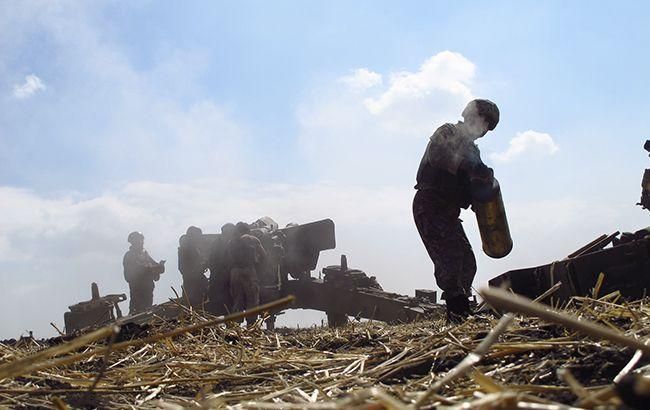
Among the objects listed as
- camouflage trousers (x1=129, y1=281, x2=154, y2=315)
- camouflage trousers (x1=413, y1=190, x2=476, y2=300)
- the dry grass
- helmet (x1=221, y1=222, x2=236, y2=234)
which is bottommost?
the dry grass

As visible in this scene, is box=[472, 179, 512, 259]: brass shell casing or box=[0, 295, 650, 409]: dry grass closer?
box=[0, 295, 650, 409]: dry grass

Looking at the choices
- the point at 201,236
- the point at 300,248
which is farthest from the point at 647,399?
the point at 201,236

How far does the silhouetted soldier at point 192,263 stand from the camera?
16109 millimetres

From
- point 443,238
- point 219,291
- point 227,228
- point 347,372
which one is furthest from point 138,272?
point 347,372

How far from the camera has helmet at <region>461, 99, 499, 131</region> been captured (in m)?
5.95

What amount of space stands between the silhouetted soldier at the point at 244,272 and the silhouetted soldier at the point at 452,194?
723cm

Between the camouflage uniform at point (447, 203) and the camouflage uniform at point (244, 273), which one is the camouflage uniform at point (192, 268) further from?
the camouflage uniform at point (447, 203)

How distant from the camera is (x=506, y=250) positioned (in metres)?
5.93

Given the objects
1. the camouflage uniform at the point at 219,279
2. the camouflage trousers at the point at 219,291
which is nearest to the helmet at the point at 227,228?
the camouflage uniform at the point at 219,279

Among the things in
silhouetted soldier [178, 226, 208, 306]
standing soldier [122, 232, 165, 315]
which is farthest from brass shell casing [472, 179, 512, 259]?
standing soldier [122, 232, 165, 315]

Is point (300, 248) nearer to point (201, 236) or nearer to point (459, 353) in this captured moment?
point (201, 236)

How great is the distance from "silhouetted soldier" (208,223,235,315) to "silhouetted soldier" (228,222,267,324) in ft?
1.18

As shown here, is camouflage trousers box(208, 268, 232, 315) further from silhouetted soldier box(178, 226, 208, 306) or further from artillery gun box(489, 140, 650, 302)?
artillery gun box(489, 140, 650, 302)

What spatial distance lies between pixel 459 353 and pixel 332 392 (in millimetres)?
625
